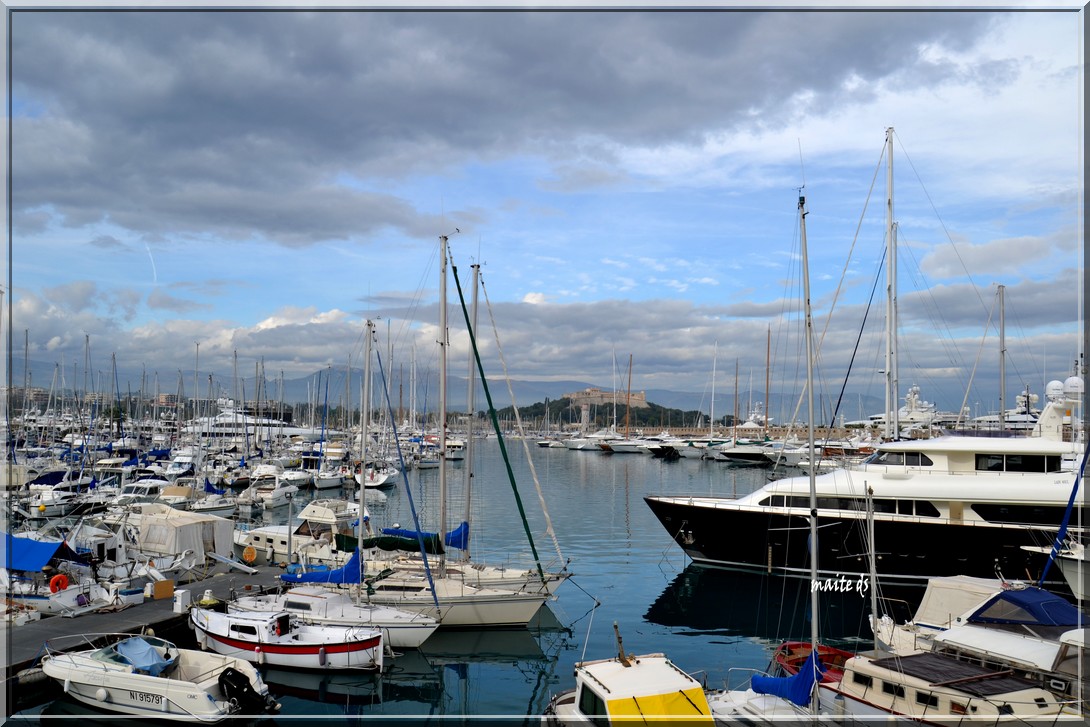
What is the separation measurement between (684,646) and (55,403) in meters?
66.7

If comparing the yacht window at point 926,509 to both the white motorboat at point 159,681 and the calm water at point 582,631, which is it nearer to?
the calm water at point 582,631

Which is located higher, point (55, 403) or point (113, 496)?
point (55, 403)

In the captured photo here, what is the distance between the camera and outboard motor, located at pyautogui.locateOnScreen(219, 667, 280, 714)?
15.2 metres

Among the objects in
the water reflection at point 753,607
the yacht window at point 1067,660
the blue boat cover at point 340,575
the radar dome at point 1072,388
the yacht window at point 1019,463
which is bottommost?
the water reflection at point 753,607

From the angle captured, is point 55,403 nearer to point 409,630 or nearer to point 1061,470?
point 409,630

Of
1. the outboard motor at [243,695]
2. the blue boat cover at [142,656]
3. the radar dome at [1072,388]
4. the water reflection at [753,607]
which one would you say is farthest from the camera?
the radar dome at [1072,388]

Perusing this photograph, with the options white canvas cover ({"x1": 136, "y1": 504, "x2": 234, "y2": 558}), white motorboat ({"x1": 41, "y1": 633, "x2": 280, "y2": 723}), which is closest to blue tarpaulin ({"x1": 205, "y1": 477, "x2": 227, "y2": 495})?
white canvas cover ({"x1": 136, "y1": 504, "x2": 234, "y2": 558})

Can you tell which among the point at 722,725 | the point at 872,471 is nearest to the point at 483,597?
the point at 722,725

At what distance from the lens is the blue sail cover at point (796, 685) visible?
42.4 ft

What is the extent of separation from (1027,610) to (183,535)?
2561 centimetres

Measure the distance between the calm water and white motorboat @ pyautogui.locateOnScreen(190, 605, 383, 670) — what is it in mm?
373

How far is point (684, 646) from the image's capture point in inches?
820

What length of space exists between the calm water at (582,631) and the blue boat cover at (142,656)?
1.27m

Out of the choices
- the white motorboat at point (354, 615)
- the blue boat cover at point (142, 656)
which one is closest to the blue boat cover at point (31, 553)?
the white motorboat at point (354, 615)
